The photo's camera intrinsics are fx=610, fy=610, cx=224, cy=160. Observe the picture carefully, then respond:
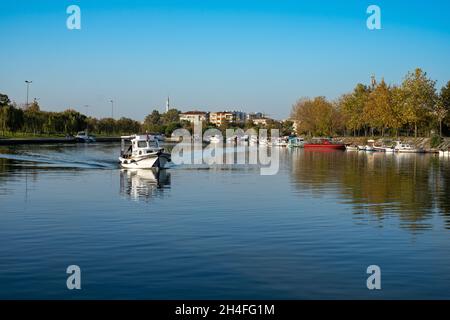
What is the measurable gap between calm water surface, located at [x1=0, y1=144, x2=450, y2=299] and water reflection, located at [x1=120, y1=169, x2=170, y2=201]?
0.81 feet

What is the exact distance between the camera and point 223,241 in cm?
1988

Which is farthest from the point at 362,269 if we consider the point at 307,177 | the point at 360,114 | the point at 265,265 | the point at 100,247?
the point at 360,114

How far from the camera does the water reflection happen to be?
3459cm

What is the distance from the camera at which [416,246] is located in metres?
19.5

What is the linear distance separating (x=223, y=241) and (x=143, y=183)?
23.1m

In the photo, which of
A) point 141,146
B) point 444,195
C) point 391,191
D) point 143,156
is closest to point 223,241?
point 444,195

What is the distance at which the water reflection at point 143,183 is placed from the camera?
34594mm

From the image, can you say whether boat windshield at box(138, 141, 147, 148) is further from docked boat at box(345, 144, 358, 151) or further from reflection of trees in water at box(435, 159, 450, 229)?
docked boat at box(345, 144, 358, 151)

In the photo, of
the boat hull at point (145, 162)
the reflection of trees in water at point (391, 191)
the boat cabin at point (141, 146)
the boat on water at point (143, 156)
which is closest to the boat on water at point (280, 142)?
the boat cabin at point (141, 146)

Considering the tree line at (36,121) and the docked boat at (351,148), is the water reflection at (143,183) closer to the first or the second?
the docked boat at (351,148)

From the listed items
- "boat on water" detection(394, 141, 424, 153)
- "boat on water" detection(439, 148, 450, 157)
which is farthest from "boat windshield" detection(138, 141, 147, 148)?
"boat on water" detection(394, 141, 424, 153)

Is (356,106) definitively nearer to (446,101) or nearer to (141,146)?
(446,101)
